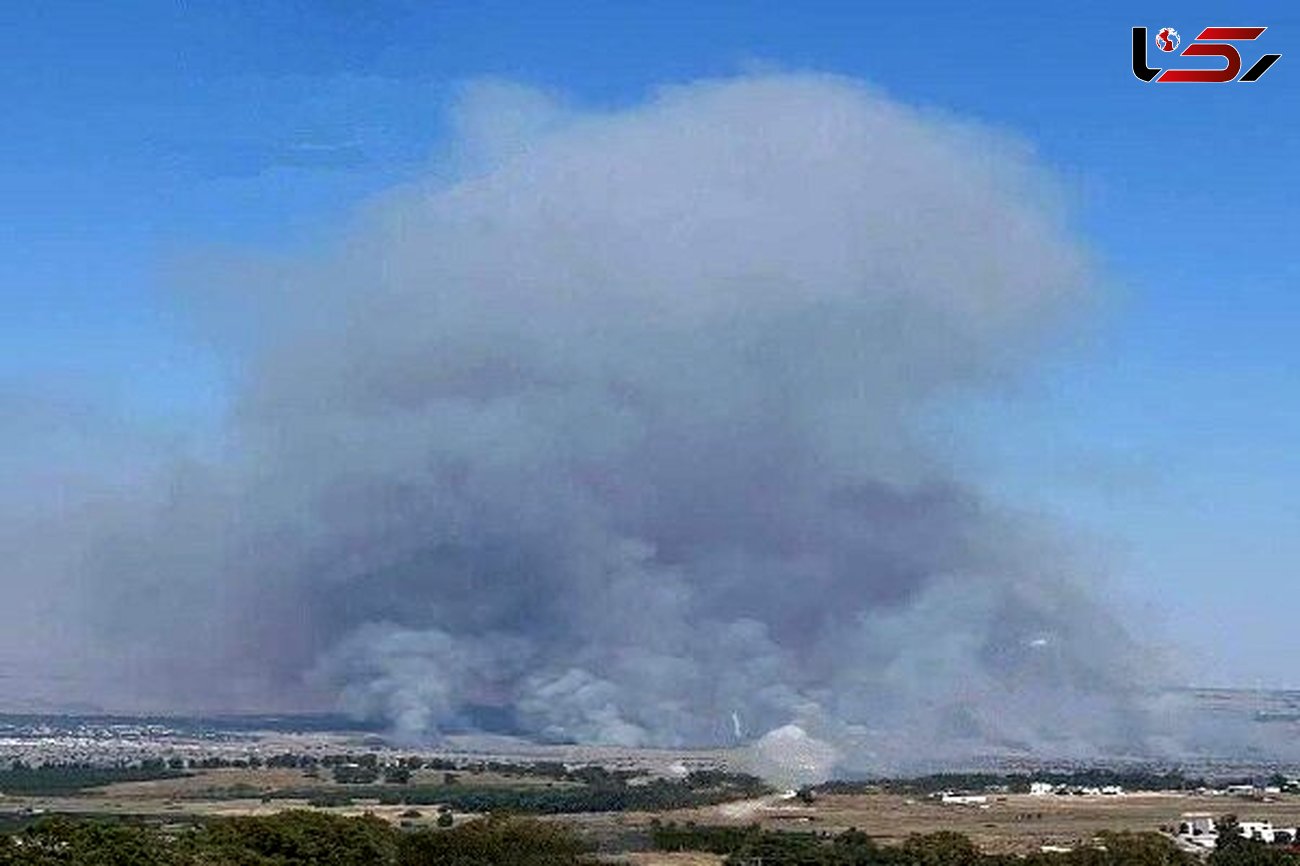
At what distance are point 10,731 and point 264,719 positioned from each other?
2060 centimetres

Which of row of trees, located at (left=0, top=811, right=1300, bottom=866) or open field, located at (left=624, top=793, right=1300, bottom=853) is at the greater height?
open field, located at (left=624, top=793, right=1300, bottom=853)

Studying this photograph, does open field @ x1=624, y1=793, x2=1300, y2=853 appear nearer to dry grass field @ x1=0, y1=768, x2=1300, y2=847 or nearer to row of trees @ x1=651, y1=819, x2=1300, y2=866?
dry grass field @ x1=0, y1=768, x2=1300, y2=847

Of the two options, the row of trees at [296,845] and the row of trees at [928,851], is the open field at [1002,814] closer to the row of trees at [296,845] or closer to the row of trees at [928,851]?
the row of trees at [928,851]

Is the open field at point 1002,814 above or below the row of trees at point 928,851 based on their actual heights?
above

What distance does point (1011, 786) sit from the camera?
7994 cm

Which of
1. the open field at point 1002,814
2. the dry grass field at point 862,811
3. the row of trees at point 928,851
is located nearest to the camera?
Answer: the row of trees at point 928,851

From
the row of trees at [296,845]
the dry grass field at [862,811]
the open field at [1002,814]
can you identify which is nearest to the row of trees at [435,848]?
the row of trees at [296,845]

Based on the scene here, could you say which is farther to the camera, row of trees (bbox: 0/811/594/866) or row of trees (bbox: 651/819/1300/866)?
row of trees (bbox: 651/819/1300/866)

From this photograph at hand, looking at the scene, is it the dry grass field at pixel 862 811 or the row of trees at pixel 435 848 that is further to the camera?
the dry grass field at pixel 862 811

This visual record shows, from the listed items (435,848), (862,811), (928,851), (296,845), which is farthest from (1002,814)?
(296,845)

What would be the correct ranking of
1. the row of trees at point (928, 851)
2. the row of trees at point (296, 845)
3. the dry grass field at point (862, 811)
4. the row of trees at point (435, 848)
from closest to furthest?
1. the row of trees at point (296, 845)
2. the row of trees at point (435, 848)
3. the row of trees at point (928, 851)
4. the dry grass field at point (862, 811)

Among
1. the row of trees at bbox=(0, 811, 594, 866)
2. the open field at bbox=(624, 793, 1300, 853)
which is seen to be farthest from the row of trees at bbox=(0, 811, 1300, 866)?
the open field at bbox=(624, 793, 1300, 853)

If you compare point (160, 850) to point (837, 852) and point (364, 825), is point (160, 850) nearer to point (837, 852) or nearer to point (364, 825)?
point (364, 825)

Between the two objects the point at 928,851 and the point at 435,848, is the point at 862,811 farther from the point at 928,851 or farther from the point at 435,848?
the point at 435,848
